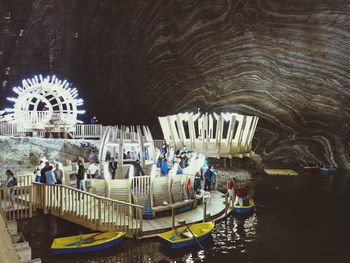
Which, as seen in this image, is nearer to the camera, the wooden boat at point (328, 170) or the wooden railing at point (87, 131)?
the wooden railing at point (87, 131)

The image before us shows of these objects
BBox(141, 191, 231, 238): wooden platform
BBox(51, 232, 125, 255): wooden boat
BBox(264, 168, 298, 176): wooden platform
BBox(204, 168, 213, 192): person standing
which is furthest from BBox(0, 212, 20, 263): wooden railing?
BBox(264, 168, 298, 176): wooden platform

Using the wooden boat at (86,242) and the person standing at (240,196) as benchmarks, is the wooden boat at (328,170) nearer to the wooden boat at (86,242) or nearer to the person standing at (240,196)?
the person standing at (240,196)

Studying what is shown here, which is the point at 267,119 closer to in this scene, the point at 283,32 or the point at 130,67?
the point at 283,32

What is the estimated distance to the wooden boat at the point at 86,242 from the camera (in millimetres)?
12562

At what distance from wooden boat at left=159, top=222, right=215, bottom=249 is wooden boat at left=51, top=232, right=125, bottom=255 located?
66.7 inches

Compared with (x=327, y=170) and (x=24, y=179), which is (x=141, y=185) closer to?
(x=24, y=179)

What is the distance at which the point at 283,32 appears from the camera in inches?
1388

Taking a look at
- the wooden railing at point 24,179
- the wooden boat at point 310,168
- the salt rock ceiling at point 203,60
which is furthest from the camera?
the salt rock ceiling at point 203,60

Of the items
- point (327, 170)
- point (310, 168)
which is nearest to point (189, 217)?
point (310, 168)

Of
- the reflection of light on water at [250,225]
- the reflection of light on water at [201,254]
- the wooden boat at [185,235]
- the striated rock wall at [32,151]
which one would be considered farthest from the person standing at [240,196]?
the striated rock wall at [32,151]

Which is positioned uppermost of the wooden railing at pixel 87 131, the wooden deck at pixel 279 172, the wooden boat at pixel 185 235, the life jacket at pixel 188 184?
the wooden railing at pixel 87 131

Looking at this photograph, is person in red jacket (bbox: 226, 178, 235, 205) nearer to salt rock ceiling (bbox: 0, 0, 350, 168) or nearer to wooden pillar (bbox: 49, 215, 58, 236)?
wooden pillar (bbox: 49, 215, 58, 236)

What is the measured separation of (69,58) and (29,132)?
20.3m

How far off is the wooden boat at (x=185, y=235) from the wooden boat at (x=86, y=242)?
5.56 feet
